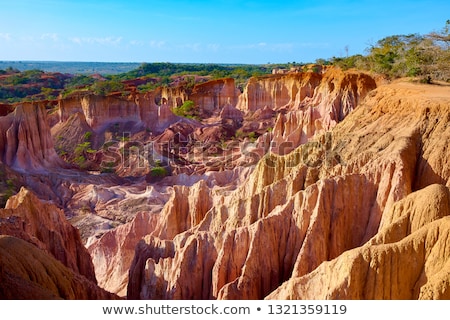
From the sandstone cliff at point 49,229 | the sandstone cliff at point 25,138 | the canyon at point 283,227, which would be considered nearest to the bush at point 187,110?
the sandstone cliff at point 25,138

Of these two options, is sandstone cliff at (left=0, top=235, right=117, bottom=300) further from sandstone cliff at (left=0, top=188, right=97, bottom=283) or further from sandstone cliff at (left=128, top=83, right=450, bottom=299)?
sandstone cliff at (left=128, top=83, right=450, bottom=299)

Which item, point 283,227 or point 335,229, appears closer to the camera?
point 335,229

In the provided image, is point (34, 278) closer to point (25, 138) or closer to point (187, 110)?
point (25, 138)

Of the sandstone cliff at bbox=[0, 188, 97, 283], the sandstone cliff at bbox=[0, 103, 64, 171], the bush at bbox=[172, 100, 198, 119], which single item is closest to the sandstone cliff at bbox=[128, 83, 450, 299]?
the sandstone cliff at bbox=[0, 188, 97, 283]

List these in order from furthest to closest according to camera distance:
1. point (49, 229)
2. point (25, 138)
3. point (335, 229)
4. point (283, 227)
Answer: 1. point (25, 138)
2. point (49, 229)
3. point (283, 227)
4. point (335, 229)

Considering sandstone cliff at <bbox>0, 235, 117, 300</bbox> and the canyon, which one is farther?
sandstone cliff at <bbox>0, 235, 117, 300</bbox>

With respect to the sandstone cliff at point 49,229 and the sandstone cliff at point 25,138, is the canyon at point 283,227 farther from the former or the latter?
the sandstone cliff at point 25,138

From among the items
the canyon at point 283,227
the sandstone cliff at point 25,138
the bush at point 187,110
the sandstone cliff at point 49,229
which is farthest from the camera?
the bush at point 187,110

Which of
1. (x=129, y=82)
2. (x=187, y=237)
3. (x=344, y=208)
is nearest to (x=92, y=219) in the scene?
(x=187, y=237)

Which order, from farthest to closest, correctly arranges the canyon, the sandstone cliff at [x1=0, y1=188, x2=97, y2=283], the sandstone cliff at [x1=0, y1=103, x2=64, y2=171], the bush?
the bush
the sandstone cliff at [x1=0, y1=103, x2=64, y2=171]
the sandstone cliff at [x1=0, y1=188, x2=97, y2=283]
the canyon

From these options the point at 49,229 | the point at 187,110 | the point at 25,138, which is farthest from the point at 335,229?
the point at 187,110

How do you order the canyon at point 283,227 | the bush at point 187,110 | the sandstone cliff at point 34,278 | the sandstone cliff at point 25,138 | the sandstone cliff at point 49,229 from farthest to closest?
the bush at point 187,110
the sandstone cliff at point 25,138
the sandstone cliff at point 49,229
the sandstone cliff at point 34,278
the canyon at point 283,227

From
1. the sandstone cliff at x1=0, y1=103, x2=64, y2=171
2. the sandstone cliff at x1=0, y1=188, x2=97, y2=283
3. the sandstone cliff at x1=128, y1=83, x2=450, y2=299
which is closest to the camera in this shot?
the sandstone cliff at x1=128, y1=83, x2=450, y2=299

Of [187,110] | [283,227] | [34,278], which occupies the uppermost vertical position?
[283,227]
